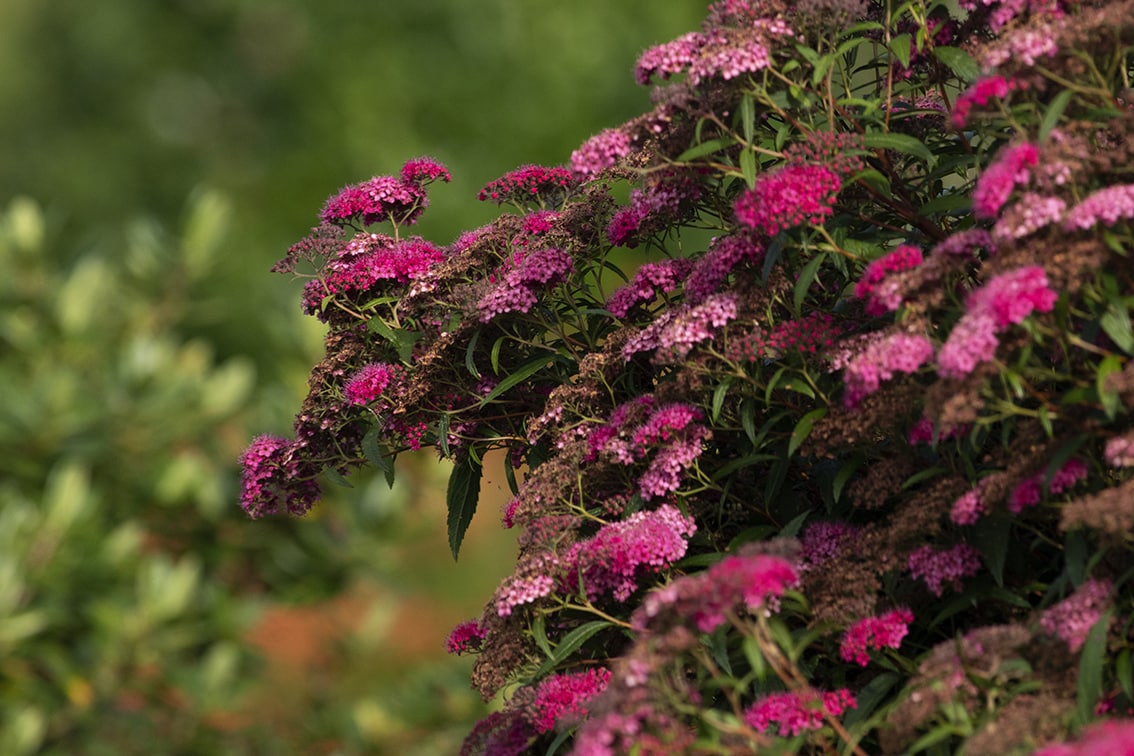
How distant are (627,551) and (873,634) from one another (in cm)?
60

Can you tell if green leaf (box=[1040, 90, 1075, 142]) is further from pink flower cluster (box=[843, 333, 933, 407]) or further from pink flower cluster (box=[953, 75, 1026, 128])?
pink flower cluster (box=[843, 333, 933, 407])

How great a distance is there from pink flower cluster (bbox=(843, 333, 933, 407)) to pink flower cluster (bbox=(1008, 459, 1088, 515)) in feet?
1.06

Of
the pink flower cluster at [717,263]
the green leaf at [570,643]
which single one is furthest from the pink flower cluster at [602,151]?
the green leaf at [570,643]

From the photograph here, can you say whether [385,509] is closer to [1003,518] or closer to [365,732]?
[365,732]

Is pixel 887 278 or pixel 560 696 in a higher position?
pixel 887 278

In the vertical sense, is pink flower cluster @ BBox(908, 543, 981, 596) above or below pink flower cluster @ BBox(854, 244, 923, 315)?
below

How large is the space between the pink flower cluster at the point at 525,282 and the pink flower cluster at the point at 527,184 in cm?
43

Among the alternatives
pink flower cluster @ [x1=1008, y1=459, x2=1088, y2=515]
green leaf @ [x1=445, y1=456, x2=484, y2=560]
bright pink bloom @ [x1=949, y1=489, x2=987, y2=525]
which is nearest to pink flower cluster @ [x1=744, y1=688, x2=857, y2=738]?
bright pink bloom @ [x1=949, y1=489, x2=987, y2=525]

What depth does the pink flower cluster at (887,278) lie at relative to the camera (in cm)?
314

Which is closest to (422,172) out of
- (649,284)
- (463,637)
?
(649,284)

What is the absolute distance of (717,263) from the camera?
3648 mm

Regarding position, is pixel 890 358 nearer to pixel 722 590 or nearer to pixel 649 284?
pixel 722 590

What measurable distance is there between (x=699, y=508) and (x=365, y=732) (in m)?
5.65

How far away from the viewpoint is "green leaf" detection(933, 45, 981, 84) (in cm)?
367
